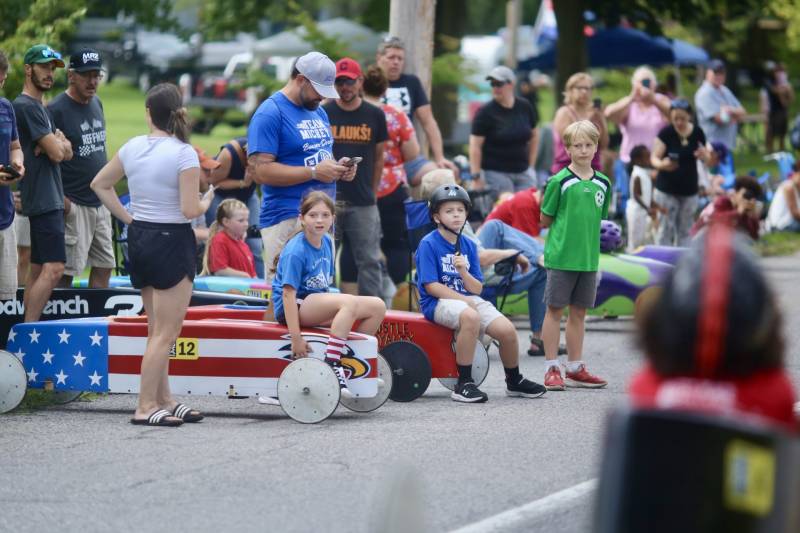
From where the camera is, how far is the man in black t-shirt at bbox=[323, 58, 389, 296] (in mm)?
10852

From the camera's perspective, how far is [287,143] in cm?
931

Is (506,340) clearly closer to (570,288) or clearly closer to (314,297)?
(570,288)

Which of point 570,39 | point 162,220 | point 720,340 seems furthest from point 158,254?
point 570,39

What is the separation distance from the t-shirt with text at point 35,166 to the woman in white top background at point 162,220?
4.30ft

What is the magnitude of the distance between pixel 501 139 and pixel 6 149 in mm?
5855

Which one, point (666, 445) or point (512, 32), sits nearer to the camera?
point (666, 445)

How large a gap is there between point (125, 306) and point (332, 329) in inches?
75.1

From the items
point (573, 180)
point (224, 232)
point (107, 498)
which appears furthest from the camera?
point (224, 232)

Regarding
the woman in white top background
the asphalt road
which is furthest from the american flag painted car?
the woman in white top background

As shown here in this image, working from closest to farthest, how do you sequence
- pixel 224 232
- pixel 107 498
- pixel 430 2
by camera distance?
pixel 107 498 < pixel 224 232 < pixel 430 2

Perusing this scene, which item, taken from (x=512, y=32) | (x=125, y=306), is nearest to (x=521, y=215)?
(x=125, y=306)

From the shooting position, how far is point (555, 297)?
31.5 feet

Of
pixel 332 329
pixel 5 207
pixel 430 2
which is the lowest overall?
pixel 332 329

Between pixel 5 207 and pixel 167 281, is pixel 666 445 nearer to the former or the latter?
pixel 167 281
